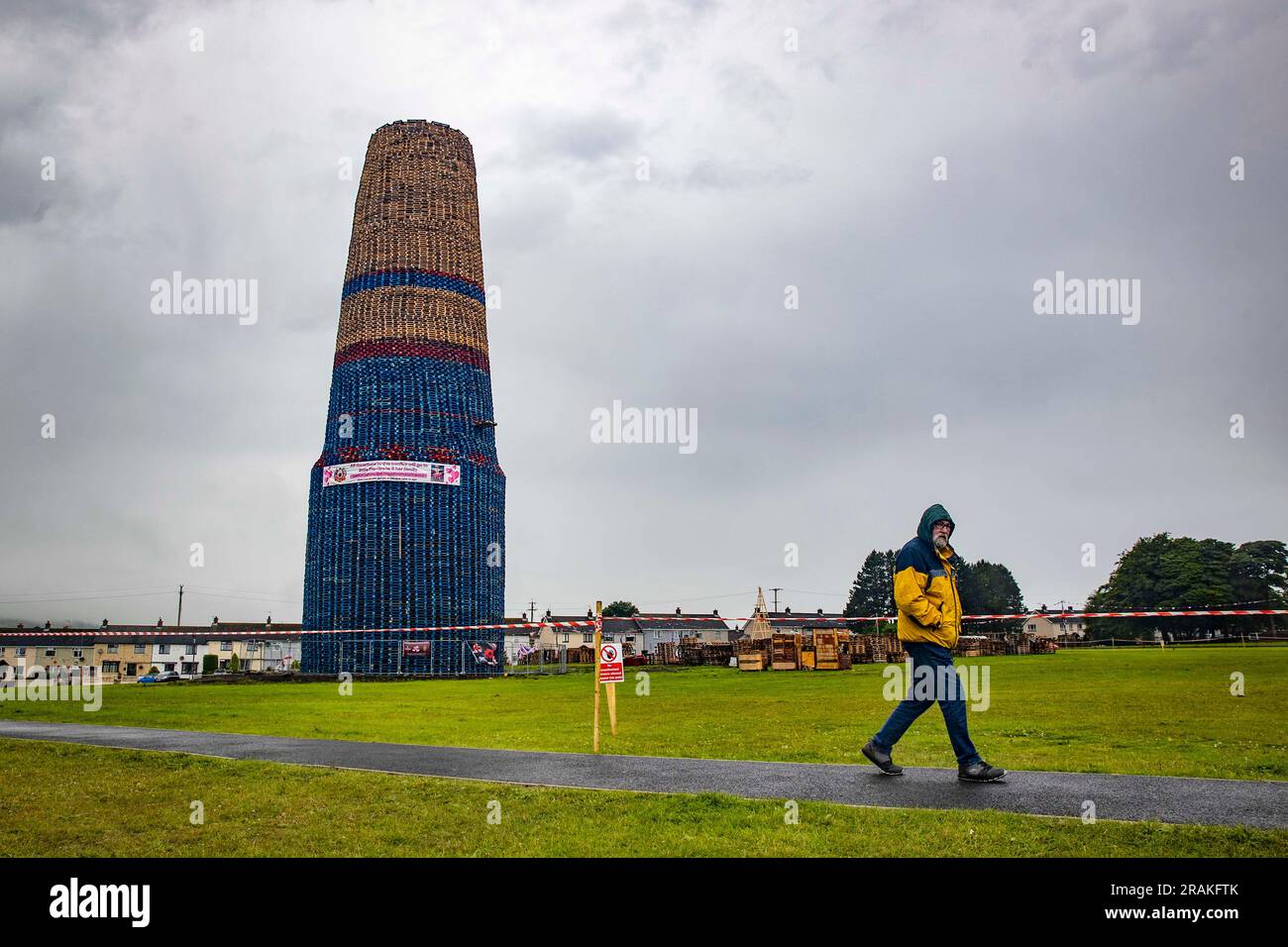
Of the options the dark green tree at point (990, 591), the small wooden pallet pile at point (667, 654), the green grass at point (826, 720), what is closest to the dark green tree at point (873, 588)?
the dark green tree at point (990, 591)

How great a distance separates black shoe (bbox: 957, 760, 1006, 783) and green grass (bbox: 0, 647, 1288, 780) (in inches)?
63.3

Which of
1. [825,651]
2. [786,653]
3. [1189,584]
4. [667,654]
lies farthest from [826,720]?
[1189,584]

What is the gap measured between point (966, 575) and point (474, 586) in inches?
3594

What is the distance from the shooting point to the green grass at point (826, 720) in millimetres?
10820

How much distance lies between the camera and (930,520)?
879cm

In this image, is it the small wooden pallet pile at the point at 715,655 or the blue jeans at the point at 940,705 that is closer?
the blue jeans at the point at 940,705

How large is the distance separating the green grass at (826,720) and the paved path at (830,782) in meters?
0.92

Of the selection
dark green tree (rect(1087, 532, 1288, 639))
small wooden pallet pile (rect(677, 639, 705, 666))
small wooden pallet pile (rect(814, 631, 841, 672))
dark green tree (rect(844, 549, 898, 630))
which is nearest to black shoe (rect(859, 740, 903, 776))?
small wooden pallet pile (rect(814, 631, 841, 672))

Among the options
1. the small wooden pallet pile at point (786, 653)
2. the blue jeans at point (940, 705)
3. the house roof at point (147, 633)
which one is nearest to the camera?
the blue jeans at point (940, 705)

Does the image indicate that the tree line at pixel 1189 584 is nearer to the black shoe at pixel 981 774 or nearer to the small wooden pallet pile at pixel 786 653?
the small wooden pallet pile at pixel 786 653

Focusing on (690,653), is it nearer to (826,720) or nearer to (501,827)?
(826,720)
